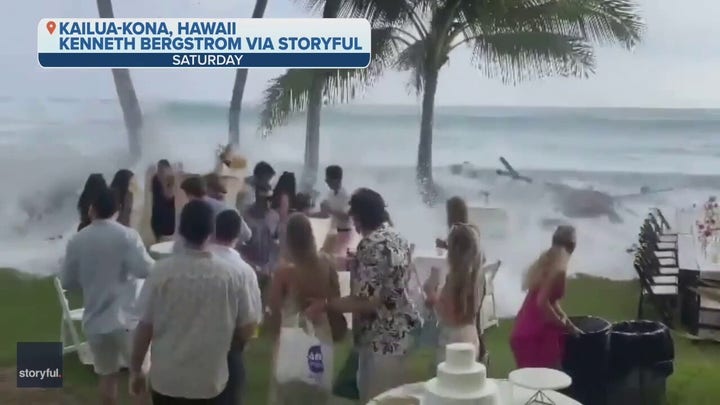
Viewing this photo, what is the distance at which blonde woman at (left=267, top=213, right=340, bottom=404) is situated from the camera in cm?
210

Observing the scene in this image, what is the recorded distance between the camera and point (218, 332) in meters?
2.06

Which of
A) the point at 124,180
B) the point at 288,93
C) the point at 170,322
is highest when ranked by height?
the point at 288,93

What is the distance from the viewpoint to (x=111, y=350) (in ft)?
7.13

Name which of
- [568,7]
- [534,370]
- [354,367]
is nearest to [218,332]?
[354,367]

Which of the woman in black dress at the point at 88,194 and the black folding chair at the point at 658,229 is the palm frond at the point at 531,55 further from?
the woman in black dress at the point at 88,194

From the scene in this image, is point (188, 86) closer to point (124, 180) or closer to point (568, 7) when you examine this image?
point (124, 180)

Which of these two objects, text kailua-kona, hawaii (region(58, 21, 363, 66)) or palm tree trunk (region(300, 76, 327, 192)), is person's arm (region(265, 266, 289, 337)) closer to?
palm tree trunk (region(300, 76, 327, 192))

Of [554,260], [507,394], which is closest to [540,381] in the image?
[507,394]

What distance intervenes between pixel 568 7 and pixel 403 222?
719 mm

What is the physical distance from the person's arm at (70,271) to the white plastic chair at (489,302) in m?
1.11

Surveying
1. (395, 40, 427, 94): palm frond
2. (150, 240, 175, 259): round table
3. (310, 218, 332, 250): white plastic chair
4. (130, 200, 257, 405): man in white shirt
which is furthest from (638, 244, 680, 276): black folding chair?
(150, 240, 175, 259): round table

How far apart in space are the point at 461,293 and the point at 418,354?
206 millimetres

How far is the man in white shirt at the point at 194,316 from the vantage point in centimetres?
203

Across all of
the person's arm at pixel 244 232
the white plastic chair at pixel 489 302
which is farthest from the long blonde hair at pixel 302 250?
the white plastic chair at pixel 489 302
